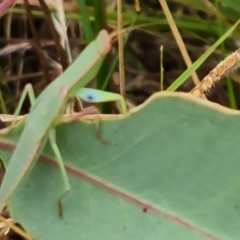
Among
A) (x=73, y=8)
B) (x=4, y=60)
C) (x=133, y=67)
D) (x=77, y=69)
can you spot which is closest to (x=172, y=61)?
(x=133, y=67)

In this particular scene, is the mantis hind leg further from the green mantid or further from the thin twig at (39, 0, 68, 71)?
the thin twig at (39, 0, 68, 71)

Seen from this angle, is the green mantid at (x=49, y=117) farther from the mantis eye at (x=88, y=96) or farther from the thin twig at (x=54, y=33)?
the thin twig at (x=54, y=33)

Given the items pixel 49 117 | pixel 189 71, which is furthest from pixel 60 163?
pixel 189 71

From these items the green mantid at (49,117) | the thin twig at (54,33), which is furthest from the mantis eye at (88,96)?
the thin twig at (54,33)

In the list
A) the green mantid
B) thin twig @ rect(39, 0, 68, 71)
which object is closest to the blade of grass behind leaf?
the green mantid

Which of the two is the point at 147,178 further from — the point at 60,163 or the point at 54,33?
the point at 54,33

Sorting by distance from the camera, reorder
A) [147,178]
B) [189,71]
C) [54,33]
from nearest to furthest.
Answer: [147,178] < [189,71] < [54,33]
